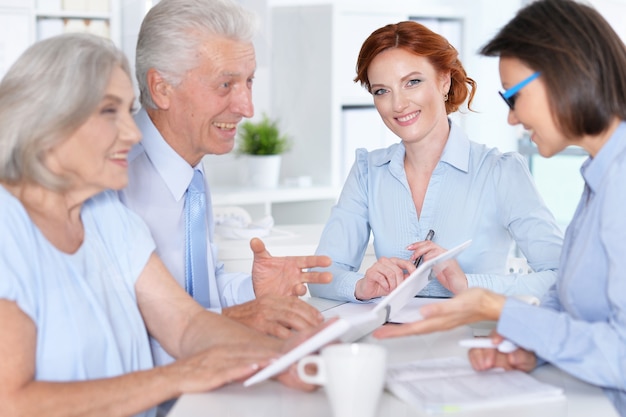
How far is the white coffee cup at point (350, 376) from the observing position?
91 cm

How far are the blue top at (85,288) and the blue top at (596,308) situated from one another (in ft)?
1.83

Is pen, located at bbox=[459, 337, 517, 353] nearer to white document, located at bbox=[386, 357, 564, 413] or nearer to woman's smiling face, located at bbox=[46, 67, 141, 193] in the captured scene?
white document, located at bbox=[386, 357, 564, 413]

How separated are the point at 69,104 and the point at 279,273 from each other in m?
0.63

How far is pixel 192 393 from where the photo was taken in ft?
3.56

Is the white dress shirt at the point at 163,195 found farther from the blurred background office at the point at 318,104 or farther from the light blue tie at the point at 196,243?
the blurred background office at the point at 318,104

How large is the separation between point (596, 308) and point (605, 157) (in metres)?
0.22

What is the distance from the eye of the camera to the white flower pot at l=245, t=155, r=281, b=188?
376 cm

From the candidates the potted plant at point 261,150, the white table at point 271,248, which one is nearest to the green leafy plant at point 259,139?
the potted plant at point 261,150

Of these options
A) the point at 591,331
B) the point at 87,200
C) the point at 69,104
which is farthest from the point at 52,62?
the point at 591,331

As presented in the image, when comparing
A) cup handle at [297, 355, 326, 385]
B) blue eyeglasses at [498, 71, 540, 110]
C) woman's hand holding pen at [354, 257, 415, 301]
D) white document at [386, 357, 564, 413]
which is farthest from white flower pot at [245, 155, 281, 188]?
cup handle at [297, 355, 326, 385]

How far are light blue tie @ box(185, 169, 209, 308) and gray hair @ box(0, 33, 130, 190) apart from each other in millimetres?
509

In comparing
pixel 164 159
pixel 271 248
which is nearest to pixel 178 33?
pixel 164 159

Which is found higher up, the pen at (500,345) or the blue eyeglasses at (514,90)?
the blue eyeglasses at (514,90)

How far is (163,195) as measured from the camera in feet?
5.47
